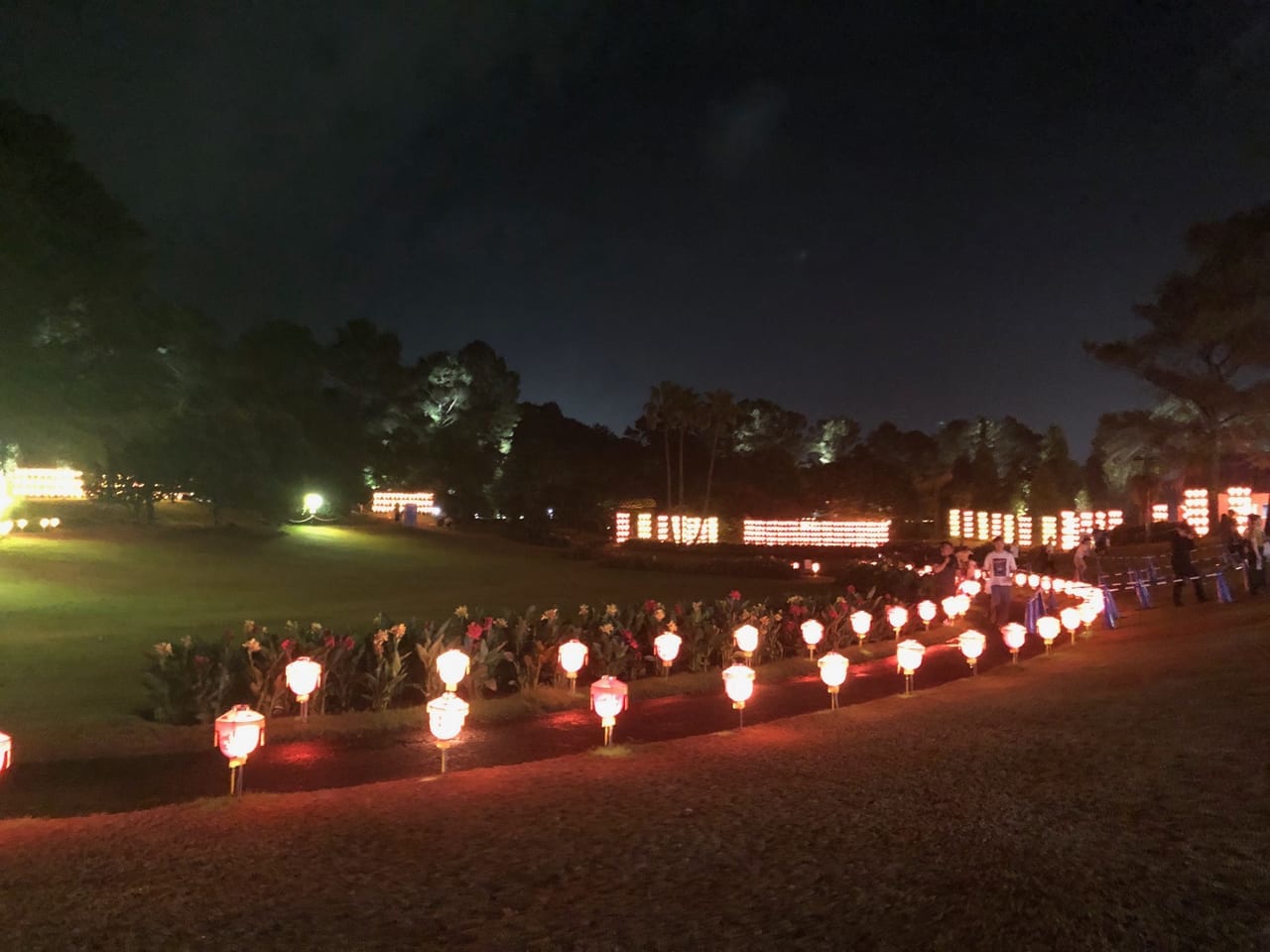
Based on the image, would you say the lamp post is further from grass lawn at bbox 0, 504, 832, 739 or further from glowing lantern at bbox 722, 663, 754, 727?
glowing lantern at bbox 722, 663, 754, 727

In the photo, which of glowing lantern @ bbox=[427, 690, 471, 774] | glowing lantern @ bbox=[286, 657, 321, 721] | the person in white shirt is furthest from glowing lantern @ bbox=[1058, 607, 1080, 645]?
glowing lantern @ bbox=[286, 657, 321, 721]

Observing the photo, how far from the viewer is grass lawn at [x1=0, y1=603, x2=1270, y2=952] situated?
4.41 metres

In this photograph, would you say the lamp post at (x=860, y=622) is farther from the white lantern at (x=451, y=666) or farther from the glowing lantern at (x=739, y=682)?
the white lantern at (x=451, y=666)

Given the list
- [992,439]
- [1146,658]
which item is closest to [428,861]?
[1146,658]

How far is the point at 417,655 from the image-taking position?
12398 millimetres

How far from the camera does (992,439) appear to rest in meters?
72.9

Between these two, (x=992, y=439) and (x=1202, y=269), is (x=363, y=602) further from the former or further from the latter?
(x=992, y=439)

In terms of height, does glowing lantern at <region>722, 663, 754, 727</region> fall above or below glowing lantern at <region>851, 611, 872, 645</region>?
below

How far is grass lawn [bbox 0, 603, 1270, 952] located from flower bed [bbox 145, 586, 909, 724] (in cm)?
355

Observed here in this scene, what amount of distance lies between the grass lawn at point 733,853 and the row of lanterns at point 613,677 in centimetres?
49

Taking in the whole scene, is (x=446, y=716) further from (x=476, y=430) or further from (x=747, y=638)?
Result: (x=476, y=430)

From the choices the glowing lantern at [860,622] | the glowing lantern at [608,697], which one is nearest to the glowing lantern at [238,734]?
the glowing lantern at [608,697]

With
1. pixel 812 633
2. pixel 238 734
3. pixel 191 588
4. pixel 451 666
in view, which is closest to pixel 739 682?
pixel 451 666

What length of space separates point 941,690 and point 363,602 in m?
14.8
